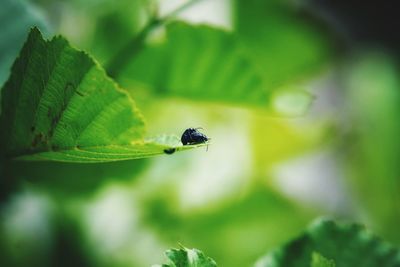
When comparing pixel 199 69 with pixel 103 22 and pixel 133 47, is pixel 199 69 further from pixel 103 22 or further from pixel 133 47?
pixel 103 22

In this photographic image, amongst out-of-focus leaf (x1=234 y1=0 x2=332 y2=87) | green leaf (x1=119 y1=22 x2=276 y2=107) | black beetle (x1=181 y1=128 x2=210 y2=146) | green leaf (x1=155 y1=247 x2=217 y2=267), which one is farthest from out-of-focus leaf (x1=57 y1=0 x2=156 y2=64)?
green leaf (x1=155 y1=247 x2=217 y2=267)

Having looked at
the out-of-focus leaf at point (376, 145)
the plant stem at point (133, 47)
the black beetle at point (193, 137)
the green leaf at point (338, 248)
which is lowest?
the green leaf at point (338, 248)

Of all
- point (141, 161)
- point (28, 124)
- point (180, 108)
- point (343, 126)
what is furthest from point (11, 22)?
point (343, 126)

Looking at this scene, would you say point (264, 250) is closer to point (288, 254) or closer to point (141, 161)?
point (141, 161)

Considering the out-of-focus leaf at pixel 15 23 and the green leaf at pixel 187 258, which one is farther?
the out-of-focus leaf at pixel 15 23

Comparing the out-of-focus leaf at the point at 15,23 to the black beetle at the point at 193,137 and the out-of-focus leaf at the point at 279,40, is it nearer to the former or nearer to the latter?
the black beetle at the point at 193,137

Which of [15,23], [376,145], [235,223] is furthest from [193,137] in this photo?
[376,145]

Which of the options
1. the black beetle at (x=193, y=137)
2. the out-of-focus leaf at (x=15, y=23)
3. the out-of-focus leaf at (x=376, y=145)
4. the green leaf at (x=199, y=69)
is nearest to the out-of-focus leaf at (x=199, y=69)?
the green leaf at (x=199, y=69)
